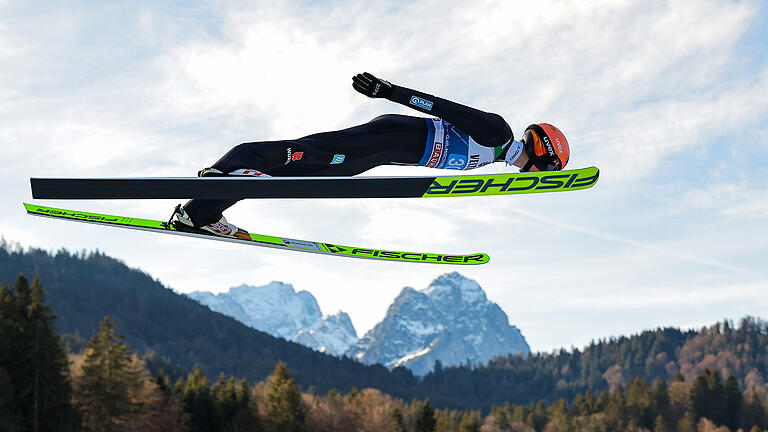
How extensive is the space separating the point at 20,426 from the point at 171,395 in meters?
17.1

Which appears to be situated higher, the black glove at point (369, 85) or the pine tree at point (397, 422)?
the black glove at point (369, 85)

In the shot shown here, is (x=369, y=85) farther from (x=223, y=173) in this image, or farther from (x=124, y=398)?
(x=124, y=398)

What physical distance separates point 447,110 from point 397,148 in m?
0.60

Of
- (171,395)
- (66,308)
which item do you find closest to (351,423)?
(171,395)

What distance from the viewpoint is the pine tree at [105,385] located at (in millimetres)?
41688

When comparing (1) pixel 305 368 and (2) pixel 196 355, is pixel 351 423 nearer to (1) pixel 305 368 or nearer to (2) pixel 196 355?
(1) pixel 305 368

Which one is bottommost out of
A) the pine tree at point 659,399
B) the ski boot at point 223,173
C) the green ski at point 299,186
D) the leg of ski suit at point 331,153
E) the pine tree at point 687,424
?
the pine tree at point 687,424

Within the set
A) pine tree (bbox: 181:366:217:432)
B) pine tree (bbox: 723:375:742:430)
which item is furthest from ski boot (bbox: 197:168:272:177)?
pine tree (bbox: 723:375:742:430)

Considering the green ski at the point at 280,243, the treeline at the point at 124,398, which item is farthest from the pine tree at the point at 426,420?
the green ski at the point at 280,243

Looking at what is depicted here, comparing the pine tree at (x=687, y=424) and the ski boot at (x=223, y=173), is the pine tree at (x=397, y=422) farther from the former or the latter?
the pine tree at (x=687, y=424)

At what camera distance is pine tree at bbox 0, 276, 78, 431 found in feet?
112

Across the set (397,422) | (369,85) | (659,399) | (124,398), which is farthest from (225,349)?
(369,85)

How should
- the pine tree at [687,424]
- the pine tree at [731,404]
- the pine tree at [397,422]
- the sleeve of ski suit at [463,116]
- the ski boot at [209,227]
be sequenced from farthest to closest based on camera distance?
the pine tree at [731,404]
the pine tree at [687,424]
the pine tree at [397,422]
the ski boot at [209,227]
the sleeve of ski suit at [463,116]

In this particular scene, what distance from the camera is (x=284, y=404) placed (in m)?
52.5
